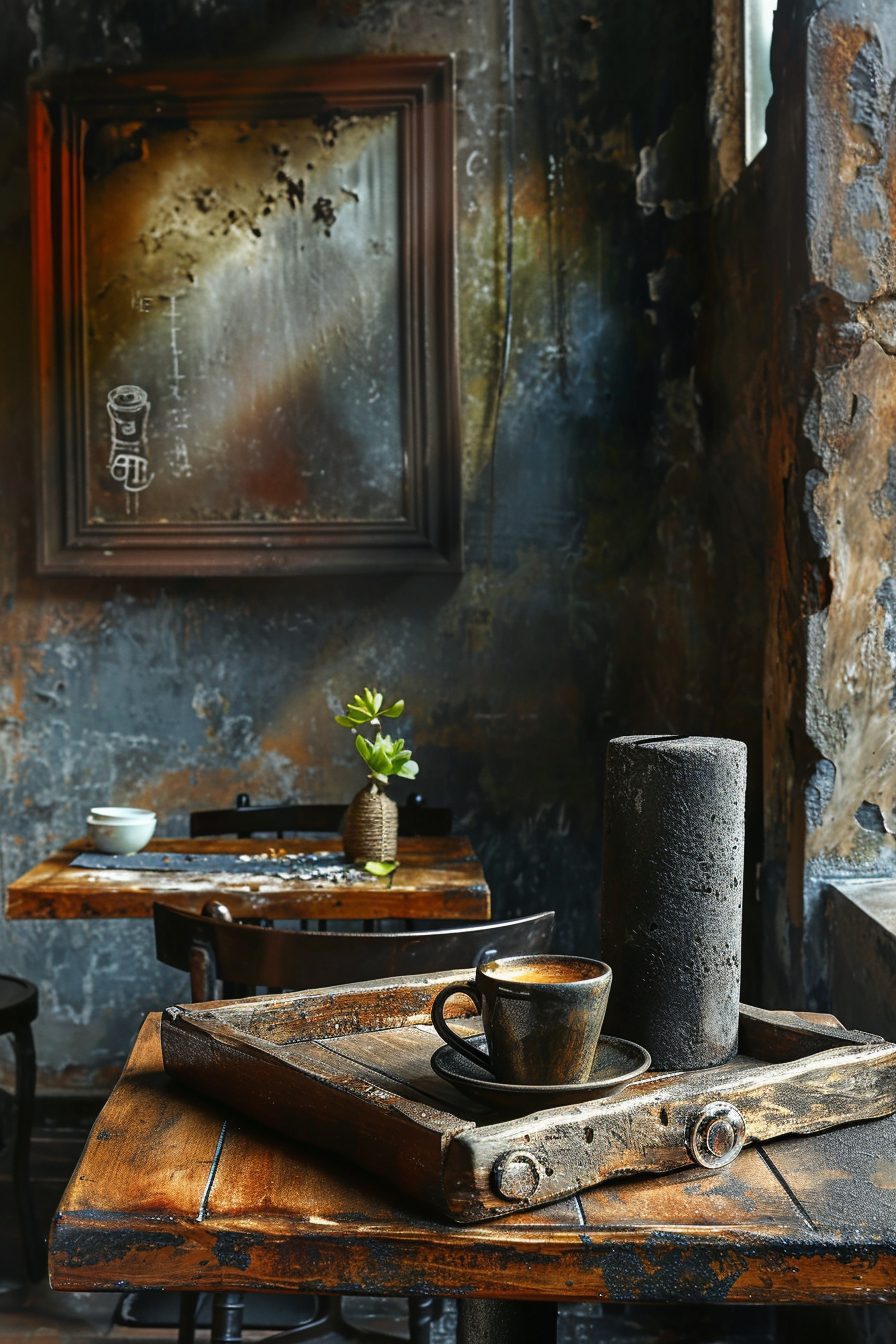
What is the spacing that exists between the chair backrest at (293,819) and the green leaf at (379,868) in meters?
0.45

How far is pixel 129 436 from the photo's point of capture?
10.2 feet

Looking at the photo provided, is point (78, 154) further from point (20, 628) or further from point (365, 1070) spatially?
point (365, 1070)

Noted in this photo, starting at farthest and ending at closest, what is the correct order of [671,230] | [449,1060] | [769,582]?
[671,230]
[769,582]
[449,1060]

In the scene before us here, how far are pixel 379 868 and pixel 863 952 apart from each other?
0.96 metres

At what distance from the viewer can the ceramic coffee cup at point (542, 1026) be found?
84cm

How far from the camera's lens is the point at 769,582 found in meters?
2.41

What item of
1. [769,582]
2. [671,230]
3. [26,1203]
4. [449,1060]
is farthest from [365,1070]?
[671,230]

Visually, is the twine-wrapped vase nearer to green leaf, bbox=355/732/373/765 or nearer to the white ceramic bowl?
green leaf, bbox=355/732/373/765

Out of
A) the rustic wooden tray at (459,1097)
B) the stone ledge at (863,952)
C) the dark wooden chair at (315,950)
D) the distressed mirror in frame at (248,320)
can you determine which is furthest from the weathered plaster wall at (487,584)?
the rustic wooden tray at (459,1097)

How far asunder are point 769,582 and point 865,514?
334 mm

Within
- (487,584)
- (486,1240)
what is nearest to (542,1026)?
(486,1240)

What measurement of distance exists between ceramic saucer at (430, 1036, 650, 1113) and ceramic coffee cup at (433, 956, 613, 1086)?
1 centimetres

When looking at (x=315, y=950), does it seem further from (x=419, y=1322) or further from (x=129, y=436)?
(x=129, y=436)

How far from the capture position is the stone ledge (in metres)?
1.76
